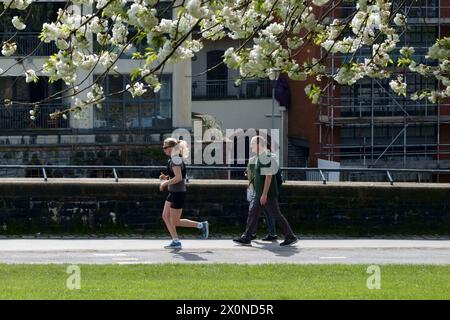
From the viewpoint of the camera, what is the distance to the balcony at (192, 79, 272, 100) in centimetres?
5409

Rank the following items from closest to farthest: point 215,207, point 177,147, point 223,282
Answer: point 223,282
point 177,147
point 215,207

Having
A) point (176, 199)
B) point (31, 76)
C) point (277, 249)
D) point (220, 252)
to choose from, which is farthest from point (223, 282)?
point (176, 199)

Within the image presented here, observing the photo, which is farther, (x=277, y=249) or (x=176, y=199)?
(x=176, y=199)

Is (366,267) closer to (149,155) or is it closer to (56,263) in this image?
(56,263)

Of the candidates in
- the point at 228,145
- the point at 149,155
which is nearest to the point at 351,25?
the point at 228,145

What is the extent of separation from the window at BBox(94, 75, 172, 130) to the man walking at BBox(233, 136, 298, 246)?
2851 cm

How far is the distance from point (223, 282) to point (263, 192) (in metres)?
4.85

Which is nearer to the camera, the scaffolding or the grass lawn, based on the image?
the grass lawn

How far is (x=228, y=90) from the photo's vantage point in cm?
5481

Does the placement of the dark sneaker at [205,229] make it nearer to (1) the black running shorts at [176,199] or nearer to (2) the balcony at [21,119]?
(1) the black running shorts at [176,199]

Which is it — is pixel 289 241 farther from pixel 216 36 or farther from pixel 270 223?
pixel 216 36

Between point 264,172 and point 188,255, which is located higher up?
point 264,172

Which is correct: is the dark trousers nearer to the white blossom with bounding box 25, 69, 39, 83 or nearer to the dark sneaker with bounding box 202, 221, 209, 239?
the dark sneaker with bounding box 202, 221, 209, 239

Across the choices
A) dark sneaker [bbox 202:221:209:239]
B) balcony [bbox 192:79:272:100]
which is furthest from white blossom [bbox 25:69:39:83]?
balcony [bbox 192:79:272:100]
